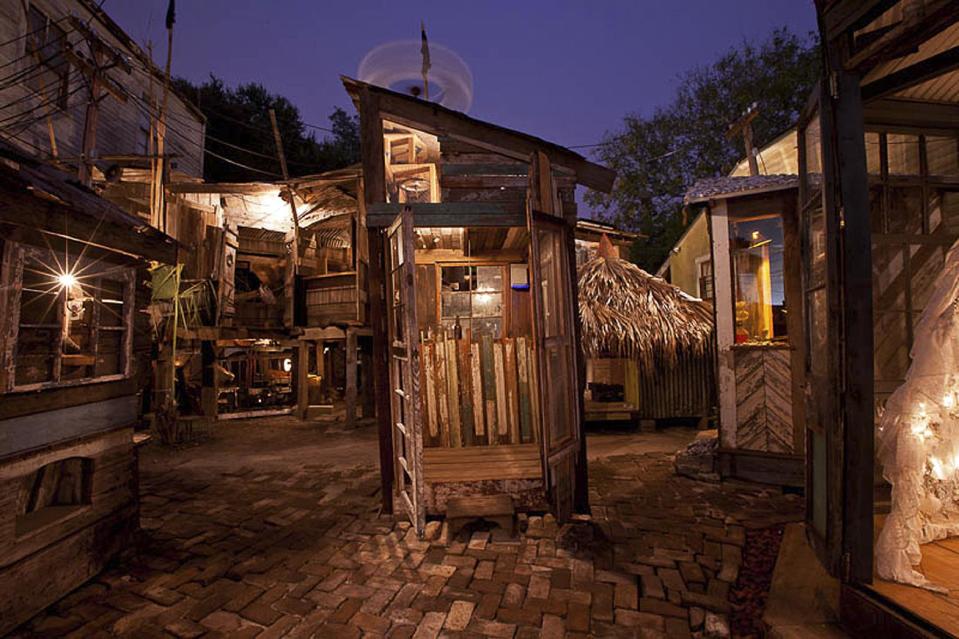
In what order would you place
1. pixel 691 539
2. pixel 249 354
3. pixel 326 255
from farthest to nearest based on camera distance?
1. pixel 249 354
2. pixel 326 255
3. pixel 691 539

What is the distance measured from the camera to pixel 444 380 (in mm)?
6820

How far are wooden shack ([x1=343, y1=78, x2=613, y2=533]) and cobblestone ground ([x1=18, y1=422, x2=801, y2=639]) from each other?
61cm

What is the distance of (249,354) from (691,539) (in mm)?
15179

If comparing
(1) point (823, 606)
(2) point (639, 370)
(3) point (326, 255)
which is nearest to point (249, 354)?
(3) point (326, 255)

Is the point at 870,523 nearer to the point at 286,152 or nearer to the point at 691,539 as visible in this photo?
the point at 691,539

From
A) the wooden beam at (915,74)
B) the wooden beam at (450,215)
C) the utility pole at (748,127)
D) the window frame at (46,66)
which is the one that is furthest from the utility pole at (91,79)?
the utility pole at (748,127)

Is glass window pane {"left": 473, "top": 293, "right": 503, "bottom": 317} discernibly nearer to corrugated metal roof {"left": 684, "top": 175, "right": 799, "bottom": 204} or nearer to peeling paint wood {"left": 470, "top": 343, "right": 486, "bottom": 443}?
peeling paint wood {"left": 470, "top": 343, "right": 486, "bottom": 443}

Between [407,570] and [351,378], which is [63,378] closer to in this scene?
[407,570]

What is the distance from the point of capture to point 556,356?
15.8 ft

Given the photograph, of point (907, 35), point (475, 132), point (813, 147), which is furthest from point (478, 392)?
point (907, 35)

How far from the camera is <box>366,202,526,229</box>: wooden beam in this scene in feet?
15.8

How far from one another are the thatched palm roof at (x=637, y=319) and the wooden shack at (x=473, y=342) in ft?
11.9

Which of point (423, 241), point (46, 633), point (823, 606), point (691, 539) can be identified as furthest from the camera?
point (423, 241)

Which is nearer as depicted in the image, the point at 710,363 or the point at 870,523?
the point at 870,523
